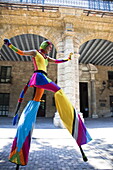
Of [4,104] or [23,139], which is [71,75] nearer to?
[23,139]

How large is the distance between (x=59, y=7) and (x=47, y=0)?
1.15 metres

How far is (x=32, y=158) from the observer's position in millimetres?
2057

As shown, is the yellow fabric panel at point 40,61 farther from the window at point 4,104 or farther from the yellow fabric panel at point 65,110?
the window at point 4,104

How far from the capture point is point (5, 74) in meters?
11.7

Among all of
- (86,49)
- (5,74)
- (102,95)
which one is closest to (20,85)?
(5,74)

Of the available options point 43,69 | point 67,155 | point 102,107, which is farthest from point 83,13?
point 102,107

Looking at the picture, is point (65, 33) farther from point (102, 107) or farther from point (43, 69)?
point (102, 107)

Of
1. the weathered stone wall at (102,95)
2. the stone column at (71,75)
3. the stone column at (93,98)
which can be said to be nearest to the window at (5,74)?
the stone column at (71,75)

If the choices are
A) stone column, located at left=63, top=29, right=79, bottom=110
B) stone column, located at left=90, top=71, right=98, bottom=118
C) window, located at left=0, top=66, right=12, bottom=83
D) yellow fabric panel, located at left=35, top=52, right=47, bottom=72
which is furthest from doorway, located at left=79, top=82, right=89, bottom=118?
yellow fabric panel, located at left=35, top=52, right=47, bottom=72

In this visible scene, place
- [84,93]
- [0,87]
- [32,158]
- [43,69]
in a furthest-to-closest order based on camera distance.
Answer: [84,93] → [0,87] → [32,158] → [43,69]

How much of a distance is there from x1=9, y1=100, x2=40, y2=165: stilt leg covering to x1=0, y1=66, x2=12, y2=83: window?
10.7 metres

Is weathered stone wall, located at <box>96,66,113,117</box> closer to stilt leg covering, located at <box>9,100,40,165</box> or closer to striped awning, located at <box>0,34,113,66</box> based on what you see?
striped awning, located at <box>0,34,113,66</box>

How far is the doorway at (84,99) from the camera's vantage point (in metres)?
11.7

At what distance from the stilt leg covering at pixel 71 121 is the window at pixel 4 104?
10628mm
